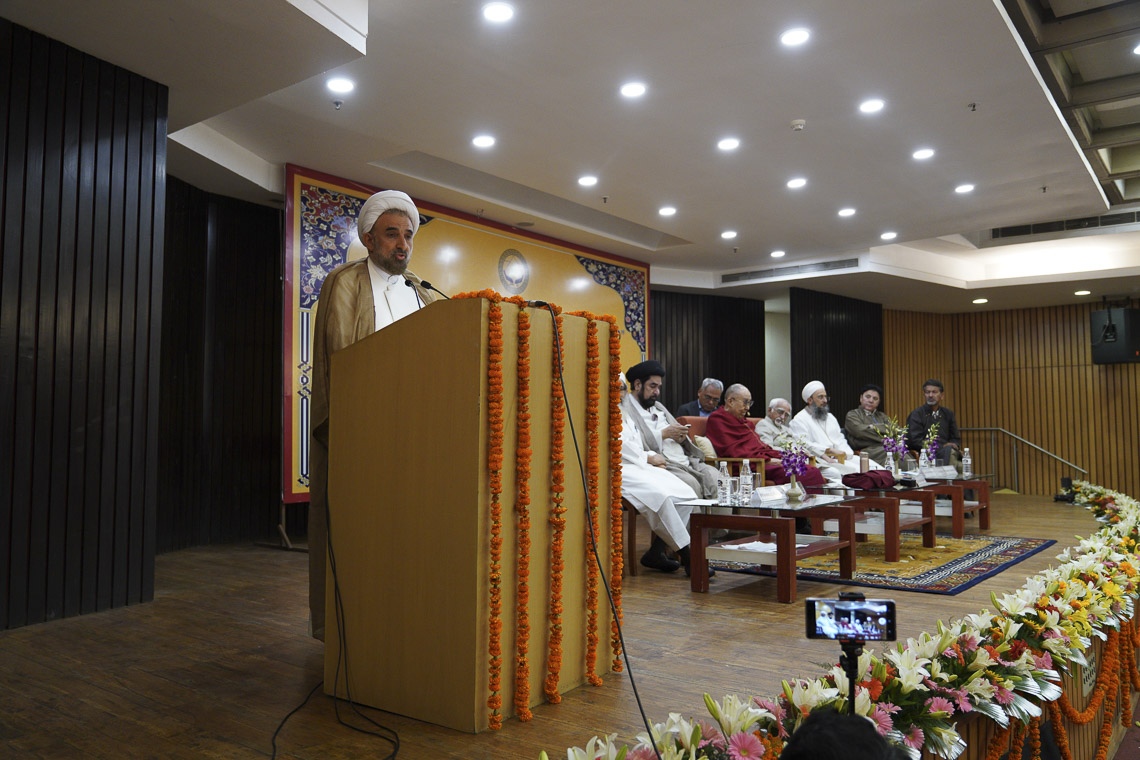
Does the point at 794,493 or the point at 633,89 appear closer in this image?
the point at 794,493

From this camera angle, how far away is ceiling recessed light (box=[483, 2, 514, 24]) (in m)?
4.12

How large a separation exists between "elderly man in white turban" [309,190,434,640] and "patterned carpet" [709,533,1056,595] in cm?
302

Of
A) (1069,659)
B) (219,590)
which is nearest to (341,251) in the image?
(219,590)

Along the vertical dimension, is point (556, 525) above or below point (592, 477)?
below

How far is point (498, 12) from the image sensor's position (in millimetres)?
4188

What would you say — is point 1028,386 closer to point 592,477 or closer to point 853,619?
point 592,477

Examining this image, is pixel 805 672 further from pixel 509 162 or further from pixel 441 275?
pixel 441 275

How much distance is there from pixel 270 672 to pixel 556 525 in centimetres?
118

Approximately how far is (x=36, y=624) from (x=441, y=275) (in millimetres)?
4396

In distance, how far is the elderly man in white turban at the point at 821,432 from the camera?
8.05 metres

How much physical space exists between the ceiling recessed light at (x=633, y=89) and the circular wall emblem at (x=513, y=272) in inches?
121

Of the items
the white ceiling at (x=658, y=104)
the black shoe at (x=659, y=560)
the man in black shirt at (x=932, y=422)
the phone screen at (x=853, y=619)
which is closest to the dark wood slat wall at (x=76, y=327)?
the white ceiling at (x=658, y=104)

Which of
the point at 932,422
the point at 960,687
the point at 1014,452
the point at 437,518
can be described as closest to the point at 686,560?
the point at 960,687

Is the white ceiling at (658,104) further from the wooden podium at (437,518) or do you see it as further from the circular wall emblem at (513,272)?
the wooden podium at (437,518)
